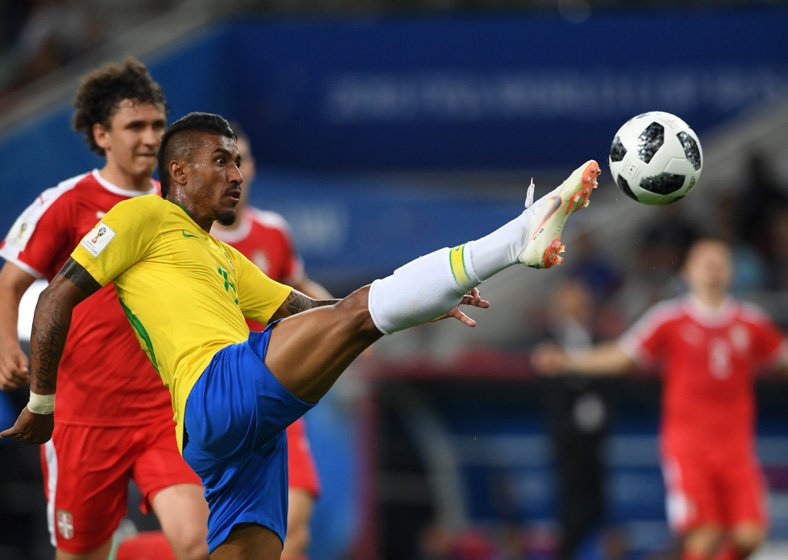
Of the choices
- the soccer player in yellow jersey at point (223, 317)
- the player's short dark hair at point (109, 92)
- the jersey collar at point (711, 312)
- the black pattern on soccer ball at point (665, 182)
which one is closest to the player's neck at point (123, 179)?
the player's short dark hair at point (109, 92)

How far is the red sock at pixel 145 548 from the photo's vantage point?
6215 millimetres

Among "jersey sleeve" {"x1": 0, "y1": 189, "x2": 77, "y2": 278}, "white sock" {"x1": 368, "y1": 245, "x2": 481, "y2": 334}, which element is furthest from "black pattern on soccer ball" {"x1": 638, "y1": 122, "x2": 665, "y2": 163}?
"jersey sleeve" {"x1": 0, "y1": 189, "x2": 77, "y2": 278}

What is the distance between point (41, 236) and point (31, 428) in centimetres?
87

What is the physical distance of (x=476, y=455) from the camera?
11781 millimetres

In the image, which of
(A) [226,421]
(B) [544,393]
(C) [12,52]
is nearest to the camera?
(A) [226,421]

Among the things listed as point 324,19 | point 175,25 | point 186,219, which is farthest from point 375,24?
point 186,219

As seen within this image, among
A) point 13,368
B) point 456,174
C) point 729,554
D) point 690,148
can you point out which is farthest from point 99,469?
point 456,174

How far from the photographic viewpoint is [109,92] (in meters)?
5.79

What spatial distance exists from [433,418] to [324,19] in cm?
508

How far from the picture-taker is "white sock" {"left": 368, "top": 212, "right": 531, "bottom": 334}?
14.5 ft

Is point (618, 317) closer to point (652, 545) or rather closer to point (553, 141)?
point (652, 545)

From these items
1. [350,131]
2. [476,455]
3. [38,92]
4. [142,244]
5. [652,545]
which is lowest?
[652,545]

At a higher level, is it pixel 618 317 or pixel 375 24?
pixel 375 24

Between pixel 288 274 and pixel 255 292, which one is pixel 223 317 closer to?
pixel 255 292
